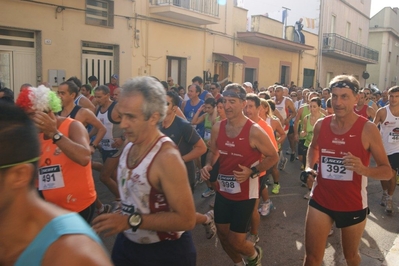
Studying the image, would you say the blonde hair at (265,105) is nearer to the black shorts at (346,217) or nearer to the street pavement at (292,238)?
the street pavement at (292,238)

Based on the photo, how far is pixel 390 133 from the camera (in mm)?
6641

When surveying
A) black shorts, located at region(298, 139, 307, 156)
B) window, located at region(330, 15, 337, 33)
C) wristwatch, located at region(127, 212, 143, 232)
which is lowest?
black shorts, located at region(298, 139, 307, 156)

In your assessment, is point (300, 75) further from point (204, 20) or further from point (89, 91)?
point (89, 91)

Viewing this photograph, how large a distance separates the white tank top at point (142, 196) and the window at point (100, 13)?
1114 centimetres

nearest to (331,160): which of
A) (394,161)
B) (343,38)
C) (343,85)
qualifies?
(343,85)

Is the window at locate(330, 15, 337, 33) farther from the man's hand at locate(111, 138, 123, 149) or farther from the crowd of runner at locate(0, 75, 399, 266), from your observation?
the crowd of runner at locate(0, 75, 399, 266)

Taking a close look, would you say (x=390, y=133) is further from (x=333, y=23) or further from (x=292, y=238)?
(x=333, y=23)

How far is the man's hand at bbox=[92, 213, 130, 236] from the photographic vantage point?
7.28 feet

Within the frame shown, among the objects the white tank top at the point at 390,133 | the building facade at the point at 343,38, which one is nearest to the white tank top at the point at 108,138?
the white tank top at the point at 390,133

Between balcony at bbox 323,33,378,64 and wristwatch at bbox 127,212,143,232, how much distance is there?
28134 mm

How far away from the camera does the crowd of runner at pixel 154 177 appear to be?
54.3 inches

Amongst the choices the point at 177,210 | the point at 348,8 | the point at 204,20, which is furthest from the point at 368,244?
the point at 348,8

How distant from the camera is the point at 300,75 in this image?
2655 cm

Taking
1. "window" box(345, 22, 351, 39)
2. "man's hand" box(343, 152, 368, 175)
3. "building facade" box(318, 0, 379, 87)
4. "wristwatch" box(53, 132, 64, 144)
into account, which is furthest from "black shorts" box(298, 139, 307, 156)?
"window" box(345, 22, 351, 39)
